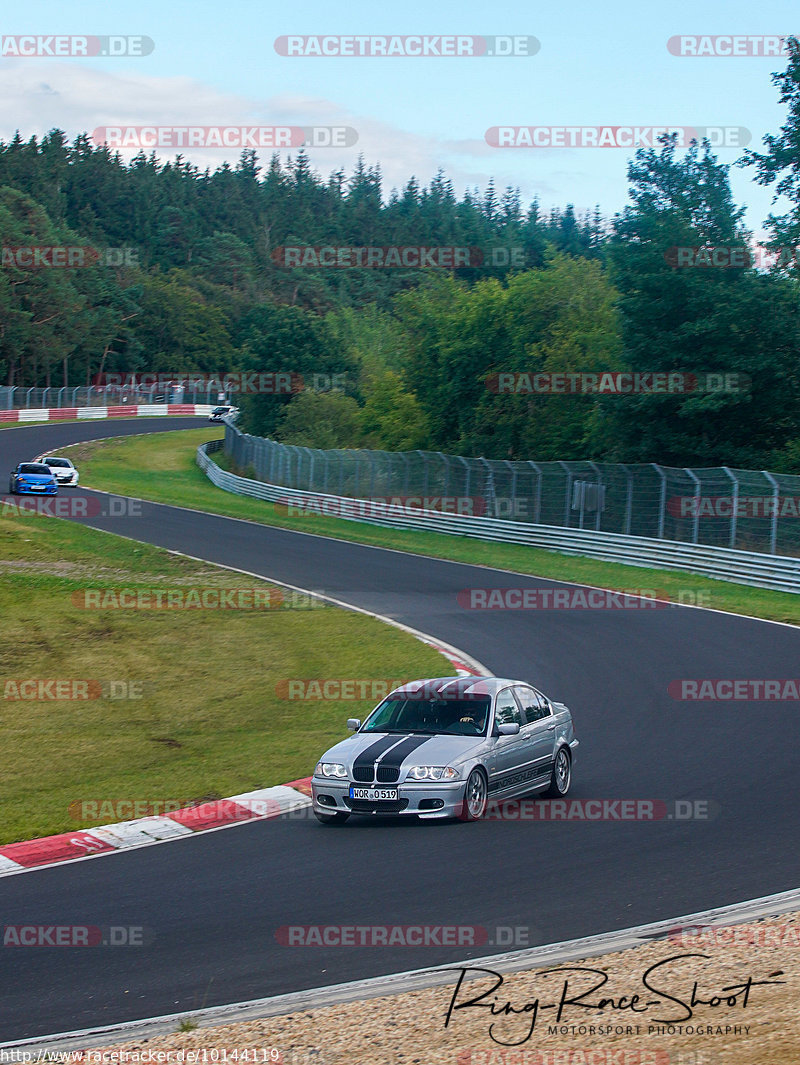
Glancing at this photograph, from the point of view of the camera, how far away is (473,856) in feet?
31.3

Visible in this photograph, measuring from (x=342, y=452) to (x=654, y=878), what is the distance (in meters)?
38.8

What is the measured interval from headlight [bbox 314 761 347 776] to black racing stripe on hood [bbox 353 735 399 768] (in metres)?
0.14

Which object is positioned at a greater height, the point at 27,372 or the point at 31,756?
the point at 27,372

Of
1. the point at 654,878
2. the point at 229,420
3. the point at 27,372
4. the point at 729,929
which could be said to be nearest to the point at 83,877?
the point at 654,878

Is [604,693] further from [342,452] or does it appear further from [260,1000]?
[342,452]

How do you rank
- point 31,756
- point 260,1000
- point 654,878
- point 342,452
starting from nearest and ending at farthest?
point 260,1000
point 654,878
point 31,756
point 342,452

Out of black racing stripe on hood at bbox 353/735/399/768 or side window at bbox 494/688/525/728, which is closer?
black racing stripe on hood at bbox 353/735/399/768
